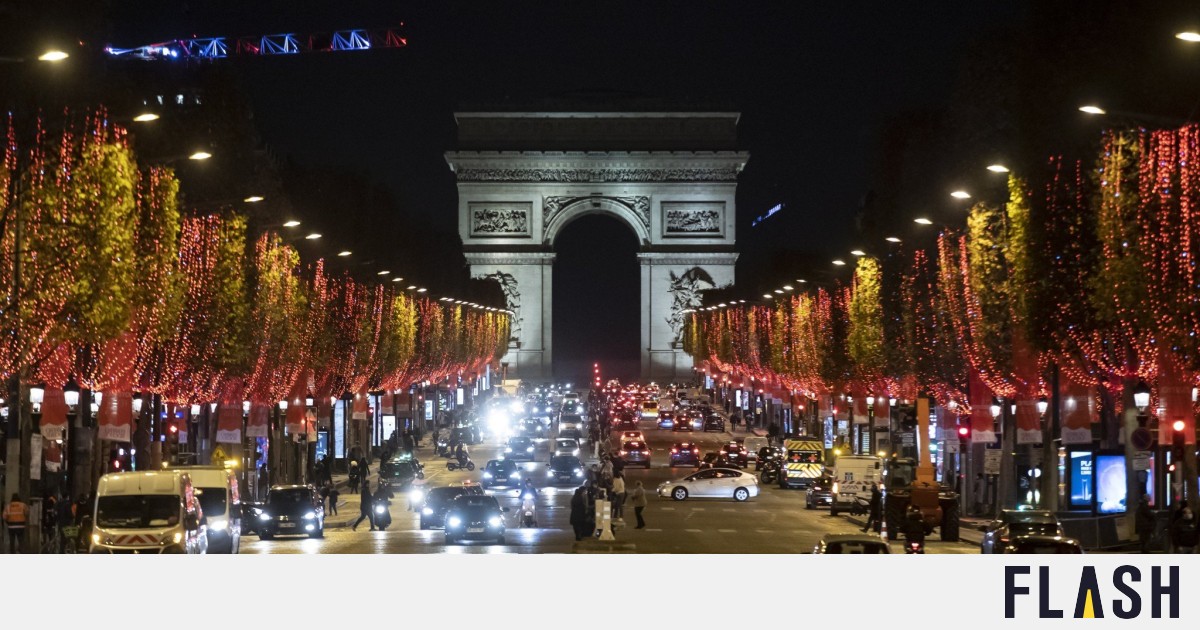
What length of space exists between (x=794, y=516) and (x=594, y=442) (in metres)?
39.0

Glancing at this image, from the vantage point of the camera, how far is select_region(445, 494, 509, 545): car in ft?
143

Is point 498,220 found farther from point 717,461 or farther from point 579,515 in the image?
point 579,515

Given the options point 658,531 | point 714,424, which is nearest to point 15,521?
point 658,531

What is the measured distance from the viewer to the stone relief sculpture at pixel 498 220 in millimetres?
156500

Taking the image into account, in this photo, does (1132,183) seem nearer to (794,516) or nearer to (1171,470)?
(1171,470)

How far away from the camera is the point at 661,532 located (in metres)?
46.2

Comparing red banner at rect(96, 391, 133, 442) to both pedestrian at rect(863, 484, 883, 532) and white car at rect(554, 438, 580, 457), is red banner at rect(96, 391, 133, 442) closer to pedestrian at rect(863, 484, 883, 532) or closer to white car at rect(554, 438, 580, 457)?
pedestrian at rect(863, 484, 883, 532)

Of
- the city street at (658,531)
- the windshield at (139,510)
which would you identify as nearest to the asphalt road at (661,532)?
the city street at (658,531)

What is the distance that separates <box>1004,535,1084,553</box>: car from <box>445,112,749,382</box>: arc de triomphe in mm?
124115

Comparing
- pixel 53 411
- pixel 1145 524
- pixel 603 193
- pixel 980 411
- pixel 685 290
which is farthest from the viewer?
pixel 603 193

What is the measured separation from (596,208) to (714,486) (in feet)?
318

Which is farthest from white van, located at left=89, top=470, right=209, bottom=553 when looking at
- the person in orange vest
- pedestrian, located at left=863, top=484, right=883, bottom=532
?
pedestrian, located at left=863, top=484, right=883, bottom=532
